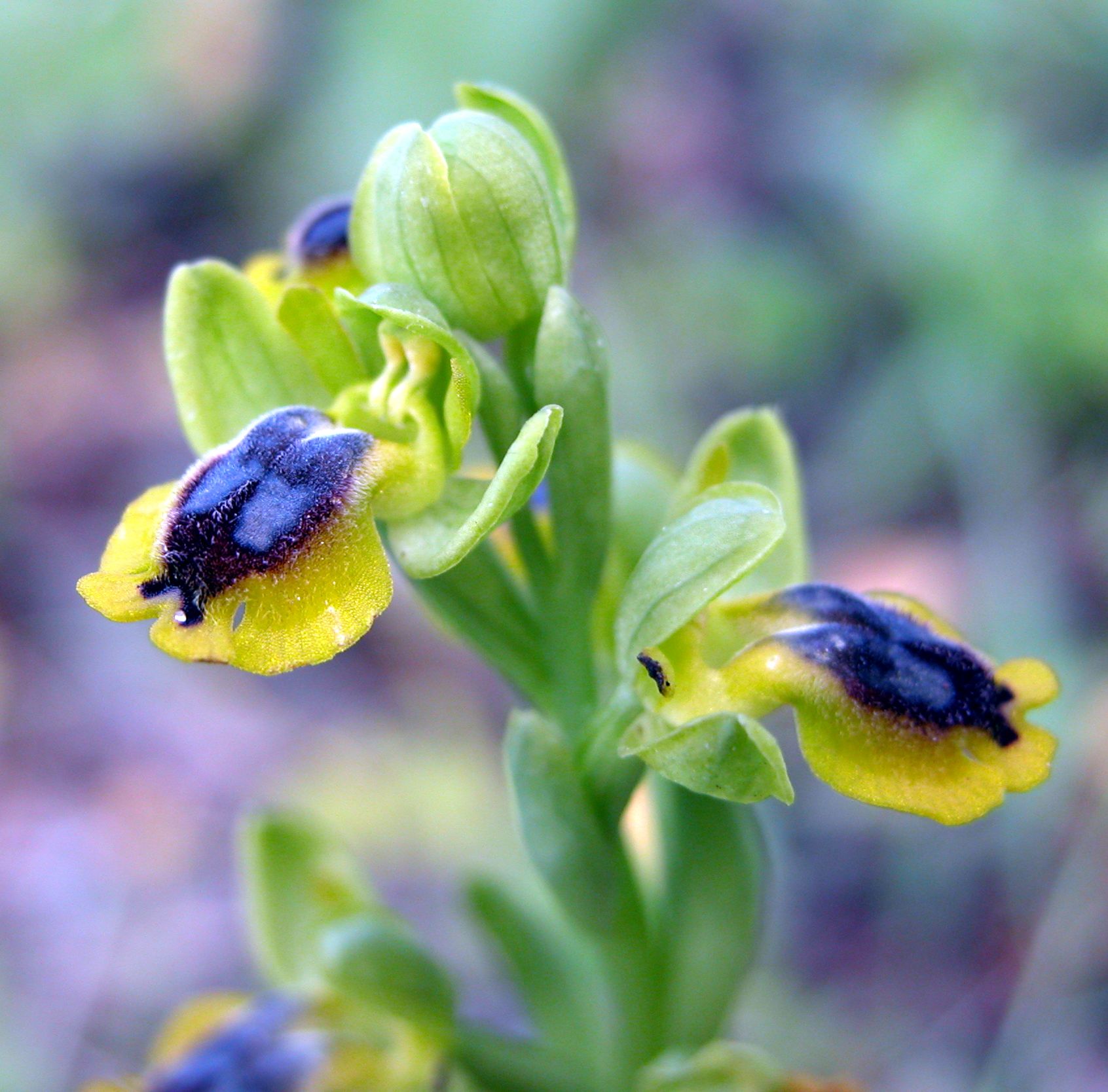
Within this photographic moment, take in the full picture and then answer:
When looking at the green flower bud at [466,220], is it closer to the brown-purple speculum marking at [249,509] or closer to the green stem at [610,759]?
the brown-purple speculum marking at [249,509]

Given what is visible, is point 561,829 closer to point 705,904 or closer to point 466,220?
point 705,904

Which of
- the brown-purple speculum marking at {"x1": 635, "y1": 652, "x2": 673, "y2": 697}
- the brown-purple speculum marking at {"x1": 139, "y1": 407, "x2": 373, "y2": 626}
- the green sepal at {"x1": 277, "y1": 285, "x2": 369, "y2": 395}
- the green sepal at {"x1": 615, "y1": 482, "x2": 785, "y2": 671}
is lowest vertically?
the brown-purple speculum marking at {"x1": 635, "y1": 652, "x2": 673, "y2": 697}

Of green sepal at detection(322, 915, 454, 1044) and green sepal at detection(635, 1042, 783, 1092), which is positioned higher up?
green sepal at detection(322, 915, 454, 1044)

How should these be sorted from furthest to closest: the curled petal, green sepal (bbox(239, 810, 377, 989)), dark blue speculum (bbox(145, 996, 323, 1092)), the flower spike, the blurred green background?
1. the blurred green background
2. green sepal (bbox(239, 810, 377, 989))
3. dark blue speculum (bbox(145, 996, 323, 1092))
4. the flower spike
5. the curled petal

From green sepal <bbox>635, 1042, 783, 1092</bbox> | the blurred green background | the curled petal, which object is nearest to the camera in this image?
the curled petal

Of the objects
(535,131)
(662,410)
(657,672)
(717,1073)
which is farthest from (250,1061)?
(662,410)

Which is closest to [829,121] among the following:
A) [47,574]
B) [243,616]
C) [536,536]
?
[47,574]

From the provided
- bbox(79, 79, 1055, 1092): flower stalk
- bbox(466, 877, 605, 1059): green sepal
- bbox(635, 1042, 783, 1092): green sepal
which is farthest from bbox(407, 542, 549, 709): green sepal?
bbox(635, 1042, 783, 1092): green sepal

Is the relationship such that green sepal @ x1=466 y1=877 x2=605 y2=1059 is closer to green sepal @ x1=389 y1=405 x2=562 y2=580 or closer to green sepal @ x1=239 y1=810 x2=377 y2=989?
green sepal @ x1=239 y1=810 x2=377 y2=989
